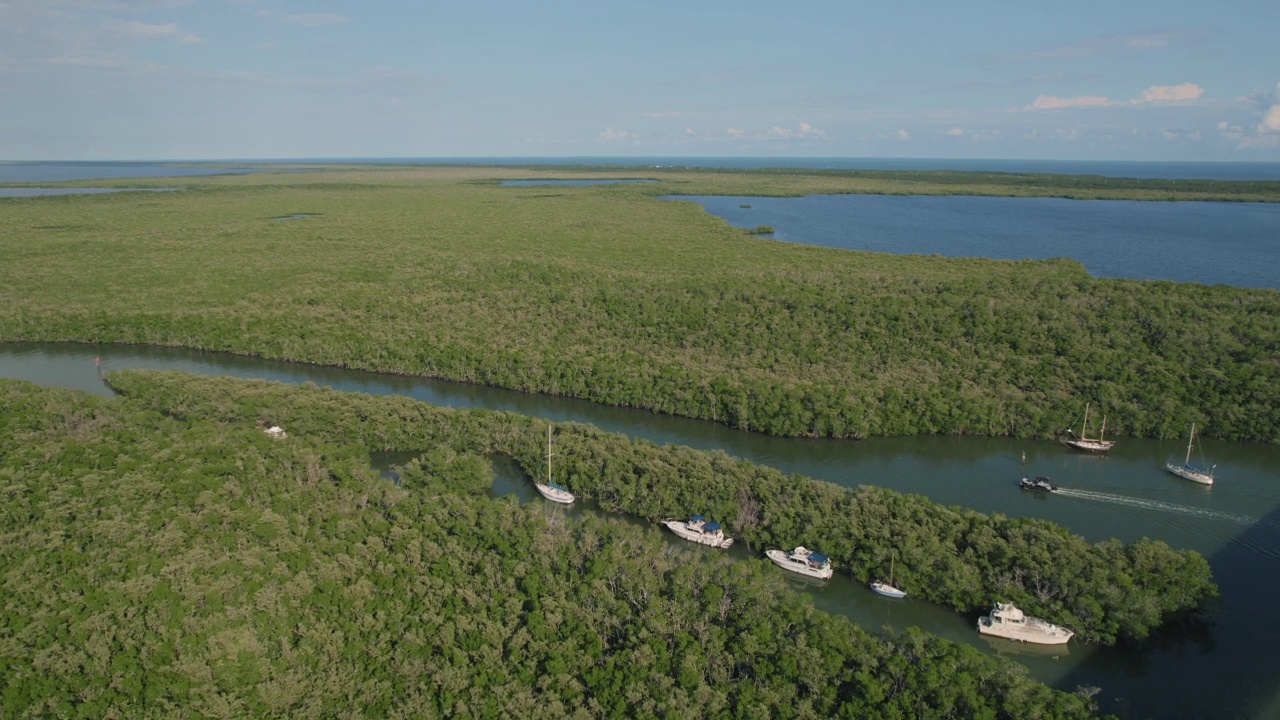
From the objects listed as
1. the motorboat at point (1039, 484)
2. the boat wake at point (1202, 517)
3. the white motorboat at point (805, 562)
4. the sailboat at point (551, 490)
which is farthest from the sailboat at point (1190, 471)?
the sailboat at point (551, 490)

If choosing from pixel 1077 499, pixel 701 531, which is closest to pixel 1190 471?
pixel 1077 499

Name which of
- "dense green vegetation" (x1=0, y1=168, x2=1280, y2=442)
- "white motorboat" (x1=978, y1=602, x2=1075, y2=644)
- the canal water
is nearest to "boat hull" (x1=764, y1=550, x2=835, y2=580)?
the canal water

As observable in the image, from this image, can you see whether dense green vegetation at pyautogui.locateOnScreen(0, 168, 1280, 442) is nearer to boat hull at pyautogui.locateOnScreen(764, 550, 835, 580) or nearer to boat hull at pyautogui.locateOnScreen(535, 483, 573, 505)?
boat hull at pyautogui.locateOnScreen(535, 483, 573, 505)

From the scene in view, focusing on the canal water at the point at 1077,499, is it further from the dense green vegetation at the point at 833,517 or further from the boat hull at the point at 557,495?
the dense green vegetation at the point at 833,517

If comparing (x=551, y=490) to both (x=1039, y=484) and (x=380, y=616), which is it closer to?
(x=380, y=616)

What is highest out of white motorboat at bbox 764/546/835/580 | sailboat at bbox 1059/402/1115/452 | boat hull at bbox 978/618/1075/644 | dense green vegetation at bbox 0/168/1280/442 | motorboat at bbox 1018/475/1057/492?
dense green vegetation at bbox 0/168/1280/442
